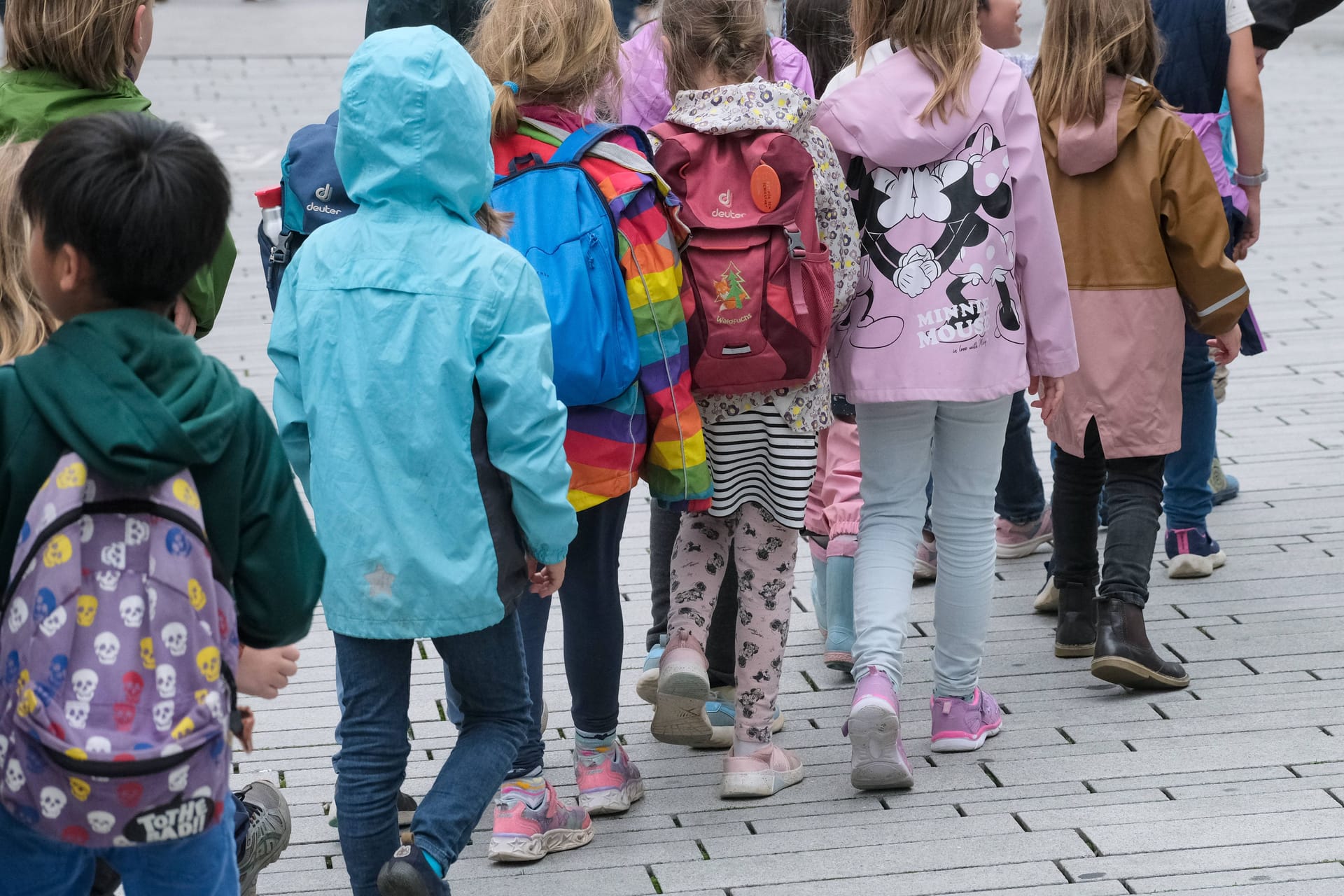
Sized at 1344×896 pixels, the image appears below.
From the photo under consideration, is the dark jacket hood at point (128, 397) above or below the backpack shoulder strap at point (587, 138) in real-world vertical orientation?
below

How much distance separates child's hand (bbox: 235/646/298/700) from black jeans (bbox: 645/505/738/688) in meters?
1.70

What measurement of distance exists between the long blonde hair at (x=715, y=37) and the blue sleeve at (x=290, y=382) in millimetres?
1115

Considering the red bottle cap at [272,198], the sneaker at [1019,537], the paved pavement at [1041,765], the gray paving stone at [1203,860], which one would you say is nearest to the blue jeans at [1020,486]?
the sneaker at [1019,537]

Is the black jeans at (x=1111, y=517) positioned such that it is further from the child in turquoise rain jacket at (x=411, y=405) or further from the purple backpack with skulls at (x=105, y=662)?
the purple backpack with skulls at (x=105, y=662)

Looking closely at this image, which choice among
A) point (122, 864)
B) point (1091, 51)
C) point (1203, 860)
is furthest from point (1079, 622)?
point (122, 864)

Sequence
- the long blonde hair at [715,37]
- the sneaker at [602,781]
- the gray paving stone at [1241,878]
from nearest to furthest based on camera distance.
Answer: the gray paving stone at [1241,878]
the long blonde hair at [715,37]
the sneaker at [602,781]

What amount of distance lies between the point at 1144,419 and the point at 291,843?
243 cm

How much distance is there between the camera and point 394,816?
3088mm

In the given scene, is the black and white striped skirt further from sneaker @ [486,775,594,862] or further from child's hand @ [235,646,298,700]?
child's hand @ [235,646,298,700]

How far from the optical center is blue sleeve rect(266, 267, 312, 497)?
3.02 meters

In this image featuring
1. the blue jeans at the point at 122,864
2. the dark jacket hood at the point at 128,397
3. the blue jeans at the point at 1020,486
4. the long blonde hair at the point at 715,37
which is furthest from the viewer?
the blue jeans at the point at 1020,486

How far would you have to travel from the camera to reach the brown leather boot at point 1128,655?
425 centimetres

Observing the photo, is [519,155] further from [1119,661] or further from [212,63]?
[212,63]

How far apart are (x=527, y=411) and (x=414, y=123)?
0.56 metres
